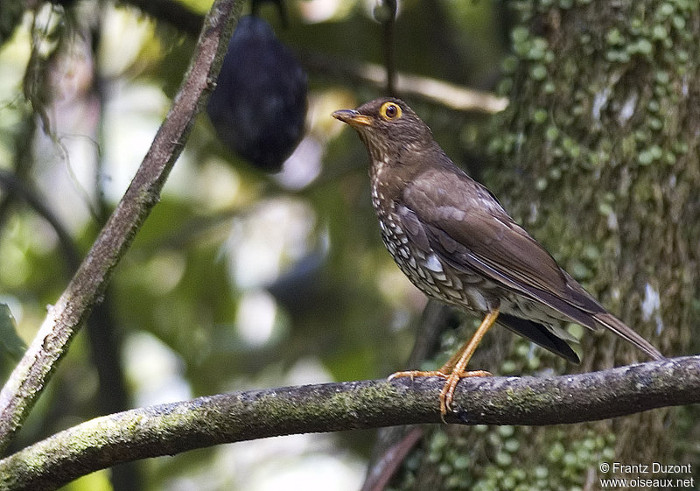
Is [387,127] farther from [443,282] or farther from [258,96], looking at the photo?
[443,282]

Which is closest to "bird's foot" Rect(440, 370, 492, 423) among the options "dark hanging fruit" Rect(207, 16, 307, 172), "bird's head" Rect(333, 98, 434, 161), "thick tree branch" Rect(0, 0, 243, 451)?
"thick tree branch" Rect(0, 0, 243, 451)

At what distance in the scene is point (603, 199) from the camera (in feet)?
12.2

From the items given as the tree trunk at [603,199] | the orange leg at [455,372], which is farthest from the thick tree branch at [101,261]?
the tree trunk at [603,199]

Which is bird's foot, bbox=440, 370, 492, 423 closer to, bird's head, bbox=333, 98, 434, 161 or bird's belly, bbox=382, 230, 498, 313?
bird's belly, bbox=382, 230, 498, 313

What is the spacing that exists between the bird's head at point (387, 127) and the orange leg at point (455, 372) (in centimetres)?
79

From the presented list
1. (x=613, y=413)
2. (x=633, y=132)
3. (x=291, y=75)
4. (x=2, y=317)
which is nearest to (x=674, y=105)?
(x=633, y=132)

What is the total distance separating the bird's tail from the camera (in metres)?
3.00

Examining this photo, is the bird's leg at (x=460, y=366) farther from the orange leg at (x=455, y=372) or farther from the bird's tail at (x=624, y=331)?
the bird's tail at (x=624, y=331)

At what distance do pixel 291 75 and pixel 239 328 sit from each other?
2.33 meters

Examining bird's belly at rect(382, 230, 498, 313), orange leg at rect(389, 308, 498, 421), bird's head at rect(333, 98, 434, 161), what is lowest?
orange leg at rect(389, 308, 498, 421)

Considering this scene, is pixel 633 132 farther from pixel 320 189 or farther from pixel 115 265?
pixel 320 189

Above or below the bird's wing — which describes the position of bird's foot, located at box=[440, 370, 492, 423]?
below

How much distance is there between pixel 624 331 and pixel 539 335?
40cm

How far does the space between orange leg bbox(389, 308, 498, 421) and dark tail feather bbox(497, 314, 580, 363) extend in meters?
0.08
